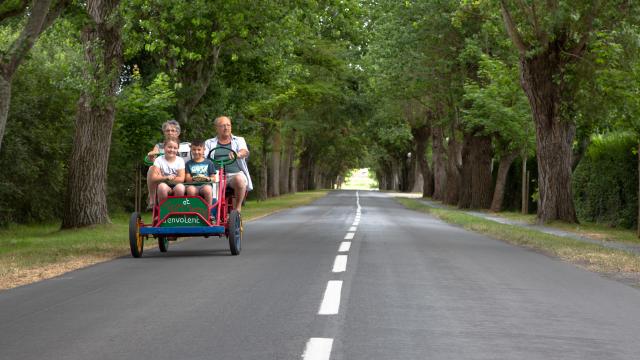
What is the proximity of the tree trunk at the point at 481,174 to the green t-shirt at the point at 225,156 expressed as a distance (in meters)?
25.0

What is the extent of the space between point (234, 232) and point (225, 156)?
132cm

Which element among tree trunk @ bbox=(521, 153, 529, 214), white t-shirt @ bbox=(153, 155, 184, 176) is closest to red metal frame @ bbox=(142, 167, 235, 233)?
white t-shirt @ bbox=(153, 155, 184, 176)

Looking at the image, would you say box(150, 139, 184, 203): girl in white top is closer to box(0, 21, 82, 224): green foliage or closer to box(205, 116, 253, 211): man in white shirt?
box(205, 116, 253, 211): man in white shirt

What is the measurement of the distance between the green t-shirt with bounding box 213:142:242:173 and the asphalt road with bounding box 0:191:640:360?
4.62 ft

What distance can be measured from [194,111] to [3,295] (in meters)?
20.3

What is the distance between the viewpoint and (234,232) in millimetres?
12914

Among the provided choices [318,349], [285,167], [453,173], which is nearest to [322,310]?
[318,349]

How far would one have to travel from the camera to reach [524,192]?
33.5 meters

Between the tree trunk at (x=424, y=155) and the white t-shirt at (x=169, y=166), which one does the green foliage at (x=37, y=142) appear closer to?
the white t-shirt at (x=169, y=166)

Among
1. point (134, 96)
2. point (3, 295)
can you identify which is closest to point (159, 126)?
point (134, 96)

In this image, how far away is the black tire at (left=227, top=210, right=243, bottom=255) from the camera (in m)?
12.9

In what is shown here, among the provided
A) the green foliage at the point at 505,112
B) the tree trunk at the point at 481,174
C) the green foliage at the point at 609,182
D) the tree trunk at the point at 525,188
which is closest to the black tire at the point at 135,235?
the green foliage at the point at 609,182

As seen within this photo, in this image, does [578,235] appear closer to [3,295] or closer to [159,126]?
[159,126]

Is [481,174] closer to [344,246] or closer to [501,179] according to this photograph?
[501,179]
